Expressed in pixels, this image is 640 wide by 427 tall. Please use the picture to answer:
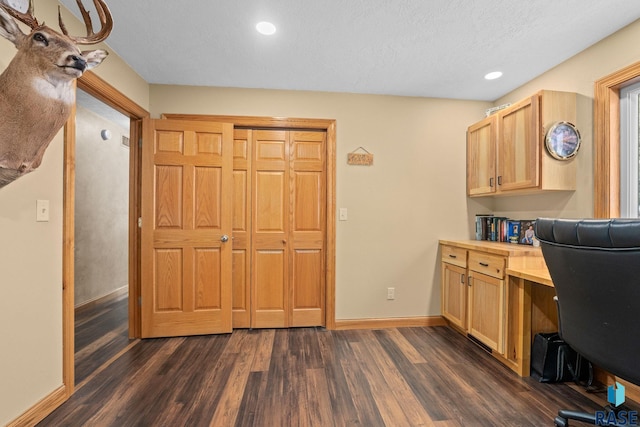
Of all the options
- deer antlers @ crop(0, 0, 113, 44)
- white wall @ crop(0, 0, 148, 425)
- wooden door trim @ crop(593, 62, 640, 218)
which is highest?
deer antlers @ crop(0, 0, 113, 44)

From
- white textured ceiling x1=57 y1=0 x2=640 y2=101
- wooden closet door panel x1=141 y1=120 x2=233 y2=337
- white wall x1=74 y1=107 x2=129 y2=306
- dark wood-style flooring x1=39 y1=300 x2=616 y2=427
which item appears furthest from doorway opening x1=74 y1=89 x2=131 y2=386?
white textured ceiling x1=57 y1=0 x2=640 y2=101

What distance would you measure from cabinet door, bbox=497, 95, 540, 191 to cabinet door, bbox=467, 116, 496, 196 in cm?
9

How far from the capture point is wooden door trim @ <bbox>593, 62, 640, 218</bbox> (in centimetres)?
202

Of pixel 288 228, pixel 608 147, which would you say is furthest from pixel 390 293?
pixel 608 147

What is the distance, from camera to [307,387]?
6.34 ft

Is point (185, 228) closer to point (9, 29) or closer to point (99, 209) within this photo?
point (9, 29)

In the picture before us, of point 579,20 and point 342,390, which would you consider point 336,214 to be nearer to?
point 342,390

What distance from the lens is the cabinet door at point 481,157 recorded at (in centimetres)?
274

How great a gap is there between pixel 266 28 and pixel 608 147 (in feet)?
8.43

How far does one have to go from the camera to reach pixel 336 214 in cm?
298

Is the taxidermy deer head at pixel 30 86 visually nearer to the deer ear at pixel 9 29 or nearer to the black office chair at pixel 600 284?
the deer ear at pixel 9 29

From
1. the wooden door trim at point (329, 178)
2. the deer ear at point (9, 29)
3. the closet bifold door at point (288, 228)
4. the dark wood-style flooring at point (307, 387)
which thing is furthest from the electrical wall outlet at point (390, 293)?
the deer ear at point (9, 29)

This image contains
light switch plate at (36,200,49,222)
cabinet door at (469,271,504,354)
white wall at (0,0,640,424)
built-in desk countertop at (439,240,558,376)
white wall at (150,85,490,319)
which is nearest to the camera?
light switch plate at (36,200,49,222)

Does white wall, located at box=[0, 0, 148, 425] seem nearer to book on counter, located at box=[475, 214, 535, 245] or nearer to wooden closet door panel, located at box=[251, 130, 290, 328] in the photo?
wooden closet door panel, located at box=[251, 130, 290, 328]
